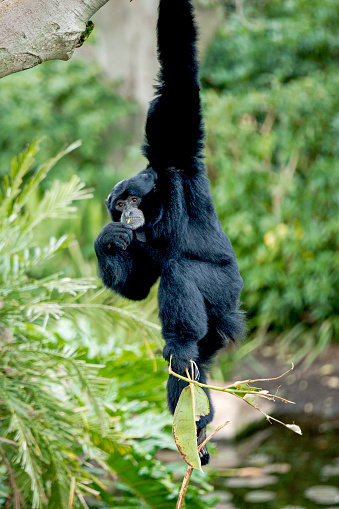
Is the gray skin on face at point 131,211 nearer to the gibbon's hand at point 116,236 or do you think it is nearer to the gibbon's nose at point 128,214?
the gibbon's nose at point 128,214

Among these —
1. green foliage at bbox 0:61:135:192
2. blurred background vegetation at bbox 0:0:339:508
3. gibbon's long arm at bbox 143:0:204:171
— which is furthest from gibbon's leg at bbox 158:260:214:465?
green foliage at bbox 0:61:135:192

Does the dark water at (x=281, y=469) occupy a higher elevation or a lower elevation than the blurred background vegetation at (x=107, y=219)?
lower

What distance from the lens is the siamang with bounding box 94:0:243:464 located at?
296cm

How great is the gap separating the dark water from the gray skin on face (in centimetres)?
343

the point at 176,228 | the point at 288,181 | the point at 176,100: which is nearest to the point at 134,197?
the point at 176,228

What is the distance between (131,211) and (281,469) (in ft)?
15.6

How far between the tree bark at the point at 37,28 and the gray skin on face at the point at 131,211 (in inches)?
33.7

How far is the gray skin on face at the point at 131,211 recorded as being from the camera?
3113 millimetres

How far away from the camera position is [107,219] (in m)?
10.4

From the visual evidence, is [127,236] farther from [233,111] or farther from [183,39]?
[233,111]

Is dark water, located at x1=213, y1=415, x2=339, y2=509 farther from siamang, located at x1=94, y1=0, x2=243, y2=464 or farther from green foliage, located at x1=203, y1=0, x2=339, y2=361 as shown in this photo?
siamang, located at x1=94, y1=0, x2=243, y2=464

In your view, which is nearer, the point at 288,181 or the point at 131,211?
the point at 131,211

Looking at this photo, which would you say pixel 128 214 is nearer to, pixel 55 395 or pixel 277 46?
pixel 55 395

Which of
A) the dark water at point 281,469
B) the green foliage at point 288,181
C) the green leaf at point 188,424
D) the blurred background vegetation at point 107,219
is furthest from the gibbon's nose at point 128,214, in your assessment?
the green foliage at point 288,181
